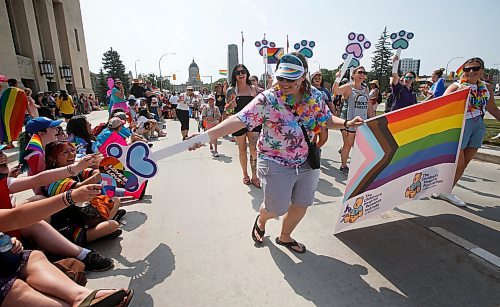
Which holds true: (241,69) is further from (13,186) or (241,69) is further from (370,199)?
(13,186)

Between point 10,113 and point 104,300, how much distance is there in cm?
171

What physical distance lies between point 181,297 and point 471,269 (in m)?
2.43

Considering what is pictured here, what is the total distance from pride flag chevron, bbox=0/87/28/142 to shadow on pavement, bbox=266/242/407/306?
2.47 metres

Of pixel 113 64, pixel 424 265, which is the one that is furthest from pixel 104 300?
pixel 113 64

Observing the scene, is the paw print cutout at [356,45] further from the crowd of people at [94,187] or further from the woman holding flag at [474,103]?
the crowd of people at [94,187]

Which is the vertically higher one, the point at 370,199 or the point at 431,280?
the point at 370,199

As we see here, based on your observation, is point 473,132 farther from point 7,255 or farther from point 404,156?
point 7,255

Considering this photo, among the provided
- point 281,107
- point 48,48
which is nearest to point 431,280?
point 281,107

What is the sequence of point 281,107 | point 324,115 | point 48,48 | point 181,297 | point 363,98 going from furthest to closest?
point 48,48 < point 363,98 < point 324,115 < point 281,107 < point 181,297

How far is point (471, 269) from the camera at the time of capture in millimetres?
2455

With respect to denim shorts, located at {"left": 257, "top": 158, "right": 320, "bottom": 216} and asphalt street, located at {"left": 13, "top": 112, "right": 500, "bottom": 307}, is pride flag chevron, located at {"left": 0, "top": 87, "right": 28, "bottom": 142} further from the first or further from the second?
denim shorts, located at {"left": 257, "top": 158, "right": 320, "bottom": 216}

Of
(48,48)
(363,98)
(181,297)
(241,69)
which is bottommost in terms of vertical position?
(181,297)

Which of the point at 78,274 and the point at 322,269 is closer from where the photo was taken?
the point at 78,274

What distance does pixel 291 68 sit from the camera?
233cm
